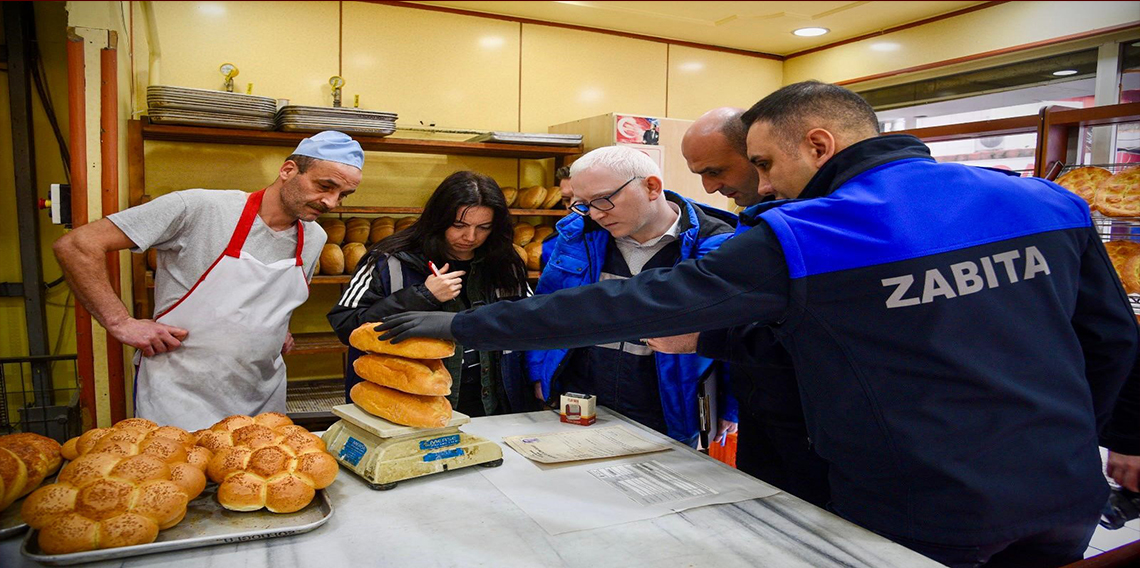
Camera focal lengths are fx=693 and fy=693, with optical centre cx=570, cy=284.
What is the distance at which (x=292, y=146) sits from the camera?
169 inches

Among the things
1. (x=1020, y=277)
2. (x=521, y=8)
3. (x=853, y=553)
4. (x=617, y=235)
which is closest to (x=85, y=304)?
(x=617, y=235)

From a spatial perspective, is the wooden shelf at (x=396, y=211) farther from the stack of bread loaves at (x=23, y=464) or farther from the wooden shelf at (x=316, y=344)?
the stack of bread loaves at (x=23, y=464)

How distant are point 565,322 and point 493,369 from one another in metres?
1.03

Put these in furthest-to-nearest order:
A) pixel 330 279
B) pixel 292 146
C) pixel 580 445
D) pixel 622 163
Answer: pixel 292 146 < pixel 330 279 < pixel 622 163 < pixel 580 445

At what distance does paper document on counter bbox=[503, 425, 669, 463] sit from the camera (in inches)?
67.9

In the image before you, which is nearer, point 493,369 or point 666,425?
point 666,425

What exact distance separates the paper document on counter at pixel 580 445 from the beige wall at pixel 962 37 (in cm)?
402

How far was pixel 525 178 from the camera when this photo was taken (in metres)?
5.13

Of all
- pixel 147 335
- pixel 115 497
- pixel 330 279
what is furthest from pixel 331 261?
pixel 115 497

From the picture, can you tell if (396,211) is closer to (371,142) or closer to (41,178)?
(371,142)

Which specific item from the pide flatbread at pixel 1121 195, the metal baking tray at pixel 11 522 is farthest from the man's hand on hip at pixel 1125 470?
the metal baking tray at pixel 11 522

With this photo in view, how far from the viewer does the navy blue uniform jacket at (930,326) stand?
124cm

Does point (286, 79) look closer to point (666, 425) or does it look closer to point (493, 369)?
point (493, 369)

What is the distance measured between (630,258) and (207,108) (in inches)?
105
